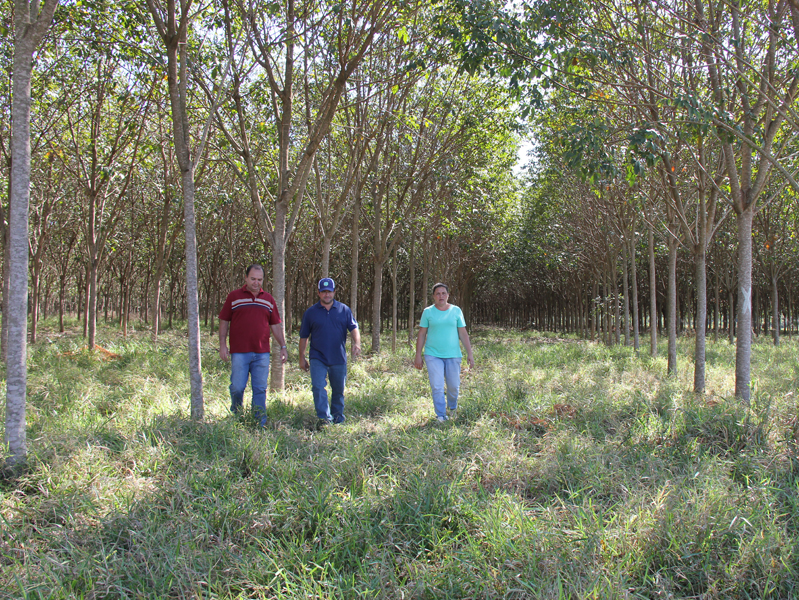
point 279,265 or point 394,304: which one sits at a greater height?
point 279,265

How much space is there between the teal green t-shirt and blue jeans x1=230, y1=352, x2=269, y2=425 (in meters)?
1.97

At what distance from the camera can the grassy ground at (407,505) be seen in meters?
2.59

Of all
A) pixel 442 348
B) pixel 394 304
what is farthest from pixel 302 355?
pixel 394 304

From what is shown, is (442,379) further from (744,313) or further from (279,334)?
(744,313)

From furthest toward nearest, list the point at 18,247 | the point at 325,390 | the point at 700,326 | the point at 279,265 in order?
the point at 700,326, the point at 279,265, the point at 325,390, the point at 18,247

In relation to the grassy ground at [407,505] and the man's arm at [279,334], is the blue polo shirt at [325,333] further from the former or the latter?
the grassy ground at [407,505]

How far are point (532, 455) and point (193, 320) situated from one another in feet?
12.3

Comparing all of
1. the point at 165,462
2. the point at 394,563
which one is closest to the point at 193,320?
the point at 165,462

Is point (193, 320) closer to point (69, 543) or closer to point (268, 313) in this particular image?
point (268, 313)

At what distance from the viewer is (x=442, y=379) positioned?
19.3 feet

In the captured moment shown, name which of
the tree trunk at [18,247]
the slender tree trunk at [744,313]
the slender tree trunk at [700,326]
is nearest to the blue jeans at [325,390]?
the tree trunk at [18,247]

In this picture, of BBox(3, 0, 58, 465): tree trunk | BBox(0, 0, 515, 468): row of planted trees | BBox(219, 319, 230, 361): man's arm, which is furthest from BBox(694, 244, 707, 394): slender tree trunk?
BBox(3, 0, 58, 465): tree trunk

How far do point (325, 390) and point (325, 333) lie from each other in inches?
27.3

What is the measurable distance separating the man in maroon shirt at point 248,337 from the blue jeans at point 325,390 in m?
0.59
